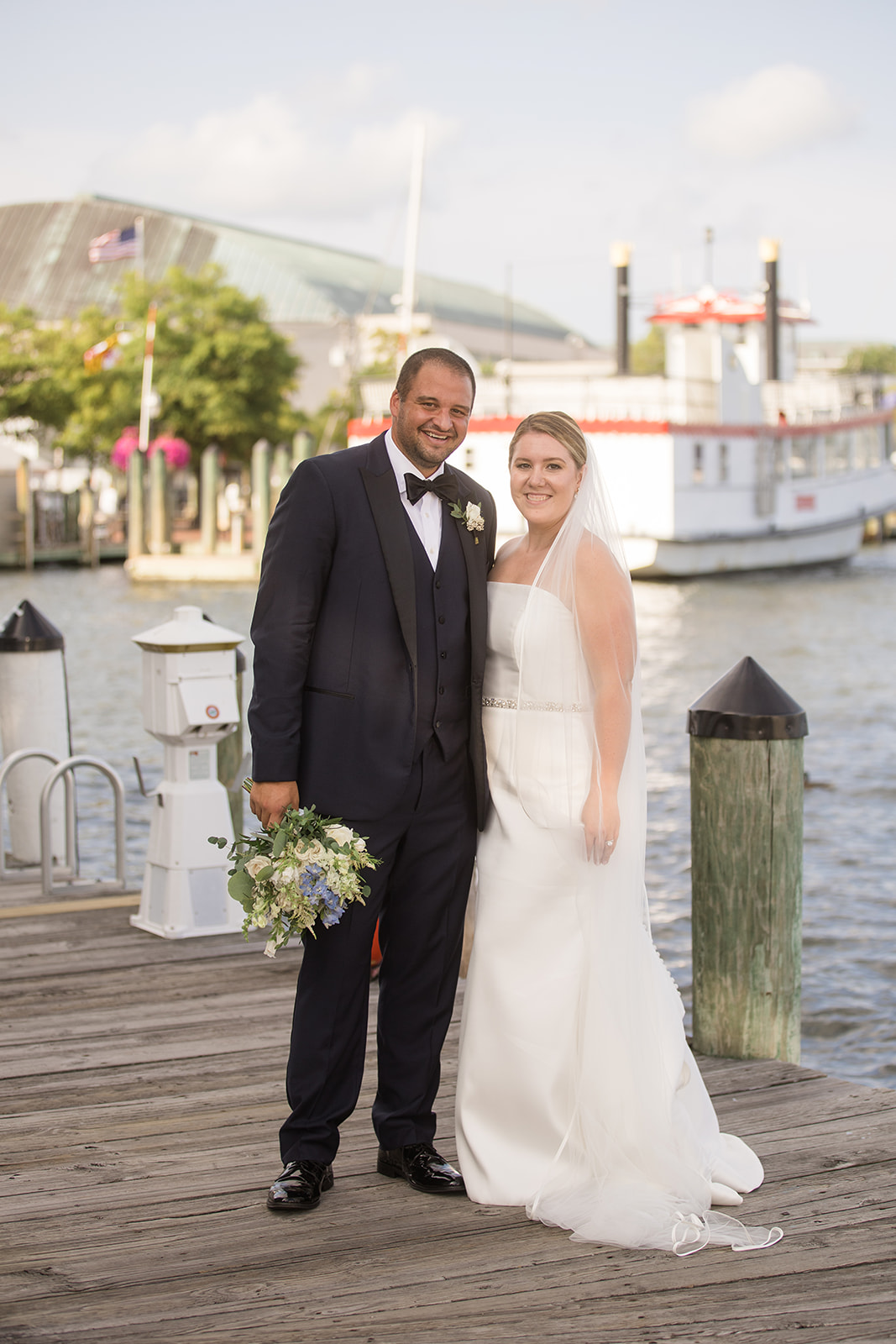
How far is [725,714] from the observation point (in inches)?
167

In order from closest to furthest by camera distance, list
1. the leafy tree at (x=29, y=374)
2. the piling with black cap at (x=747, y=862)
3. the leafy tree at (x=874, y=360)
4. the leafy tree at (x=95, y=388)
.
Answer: the piling with black cap at (x=747, y=862), the leafy tree at (x=29, y=374), the leafy tree at (x=95, y=388), the leafy tree at (x=874, y=360)

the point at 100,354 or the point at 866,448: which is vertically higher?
the point at 100,354

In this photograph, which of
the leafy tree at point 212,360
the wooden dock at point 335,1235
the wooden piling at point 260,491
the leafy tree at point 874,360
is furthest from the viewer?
the leafy tree at point 874,360

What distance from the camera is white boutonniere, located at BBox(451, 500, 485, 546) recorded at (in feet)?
11.1

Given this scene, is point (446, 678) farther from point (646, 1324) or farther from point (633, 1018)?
point (646, 1324)

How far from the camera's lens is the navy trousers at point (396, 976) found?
3.33m

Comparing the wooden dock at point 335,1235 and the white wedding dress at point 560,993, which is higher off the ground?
the white wedding dress at point 560,993

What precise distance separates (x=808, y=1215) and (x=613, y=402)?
37409 millimetres

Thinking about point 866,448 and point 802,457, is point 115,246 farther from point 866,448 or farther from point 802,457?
point 866,448

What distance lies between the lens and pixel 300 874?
10.2 ft

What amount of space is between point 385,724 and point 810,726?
1627 cm

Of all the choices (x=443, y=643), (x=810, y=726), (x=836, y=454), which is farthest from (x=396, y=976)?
(x=836, y=454)

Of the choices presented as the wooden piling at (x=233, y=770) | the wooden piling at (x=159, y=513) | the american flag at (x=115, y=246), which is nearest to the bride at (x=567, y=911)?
the wooden piling at (x=233, y=770)

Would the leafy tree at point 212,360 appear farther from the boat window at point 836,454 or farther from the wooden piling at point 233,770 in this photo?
the wooden piling at point 233,770
